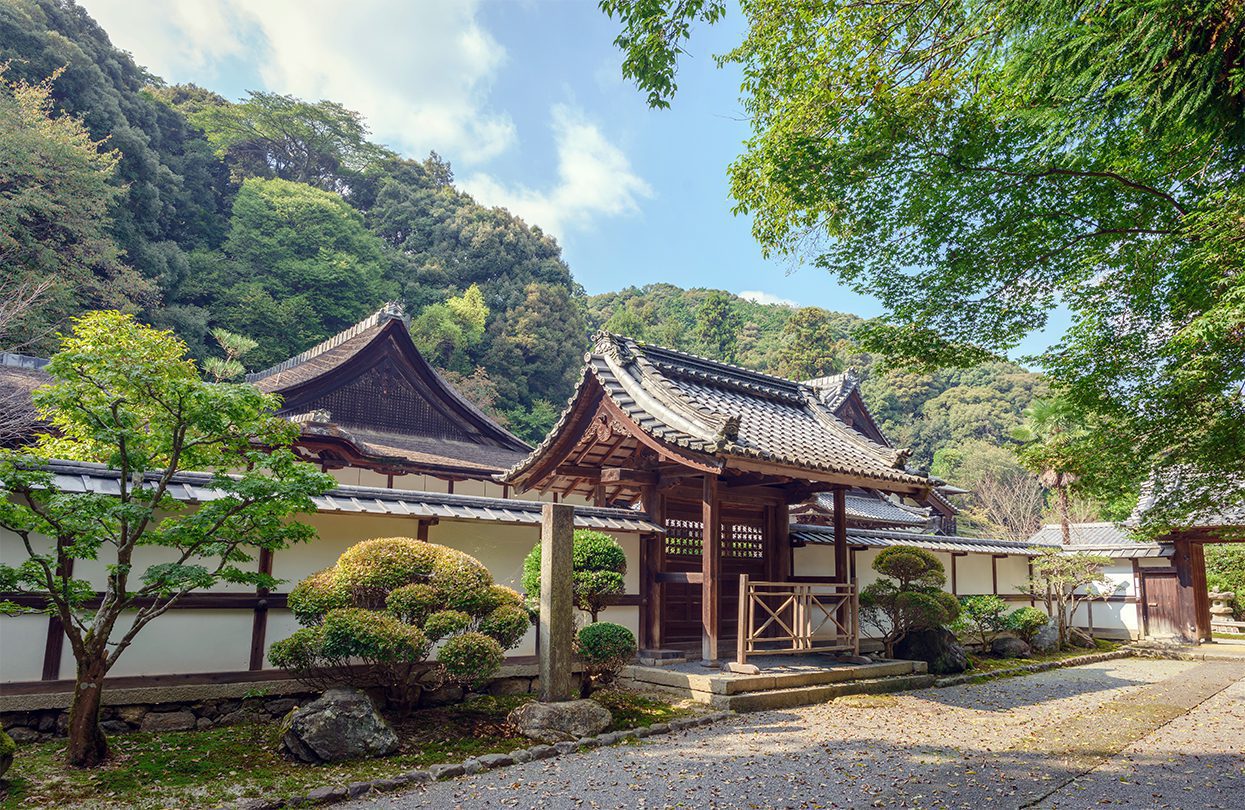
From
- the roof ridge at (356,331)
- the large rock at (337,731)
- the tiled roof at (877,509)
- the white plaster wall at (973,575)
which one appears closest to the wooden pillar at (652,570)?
the large rock at (337,731)

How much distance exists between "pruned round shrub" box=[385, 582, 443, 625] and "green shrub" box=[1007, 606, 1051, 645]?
13.5 m

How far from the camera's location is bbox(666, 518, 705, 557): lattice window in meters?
11.5

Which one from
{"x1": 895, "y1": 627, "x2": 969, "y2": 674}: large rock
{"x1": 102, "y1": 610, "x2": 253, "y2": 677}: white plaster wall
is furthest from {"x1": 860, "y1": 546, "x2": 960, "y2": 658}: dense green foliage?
{"x1": 102, "y1": 610, "x2": 253, "y2": 677}: white plaster wall

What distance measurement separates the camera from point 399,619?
7191 millimetres

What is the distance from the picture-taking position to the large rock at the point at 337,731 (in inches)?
250

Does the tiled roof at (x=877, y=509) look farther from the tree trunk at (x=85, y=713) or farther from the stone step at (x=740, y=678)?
the tree trunk at (x=85, y=713)

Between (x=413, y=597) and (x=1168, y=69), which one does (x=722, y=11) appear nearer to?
(x=1168, y=69)

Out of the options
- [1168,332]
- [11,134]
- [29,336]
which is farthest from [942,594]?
[11,134]

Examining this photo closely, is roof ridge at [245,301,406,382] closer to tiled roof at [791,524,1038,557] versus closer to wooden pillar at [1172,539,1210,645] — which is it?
tiled roof at [791,524,1038,557]

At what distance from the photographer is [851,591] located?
11445 mm

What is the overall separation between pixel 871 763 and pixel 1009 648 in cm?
1085

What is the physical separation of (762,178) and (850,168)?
1878 mm

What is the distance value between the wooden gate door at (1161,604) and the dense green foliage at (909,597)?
11369mm

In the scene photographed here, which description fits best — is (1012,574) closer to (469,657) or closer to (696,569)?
(696,569)
